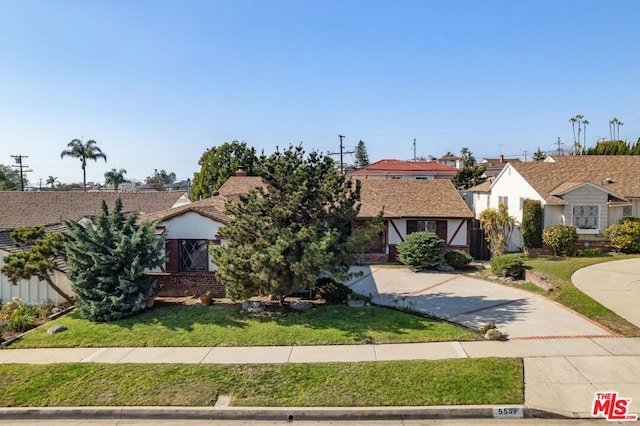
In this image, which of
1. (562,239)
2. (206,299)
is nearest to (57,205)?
(206,299)

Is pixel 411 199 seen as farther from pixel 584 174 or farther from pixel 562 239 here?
pixel 584 174

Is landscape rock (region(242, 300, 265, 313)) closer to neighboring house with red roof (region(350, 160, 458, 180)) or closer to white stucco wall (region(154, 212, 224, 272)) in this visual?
white stucco wall (region(154, 212, 224, 272))

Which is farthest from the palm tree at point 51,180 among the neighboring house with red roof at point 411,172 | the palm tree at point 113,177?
the neighboring house with red roof at point 411,172

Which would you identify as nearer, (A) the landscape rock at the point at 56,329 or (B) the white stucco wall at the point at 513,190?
(A) the landscape rock at the point at 56,329

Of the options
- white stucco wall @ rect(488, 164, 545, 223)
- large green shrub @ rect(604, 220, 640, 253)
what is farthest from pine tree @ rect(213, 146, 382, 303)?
large green shrub @ rect(604, 220, 640, 253)

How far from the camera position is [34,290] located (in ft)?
47.8

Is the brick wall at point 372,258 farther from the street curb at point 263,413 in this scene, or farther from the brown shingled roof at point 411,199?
the street curb at point 263,413

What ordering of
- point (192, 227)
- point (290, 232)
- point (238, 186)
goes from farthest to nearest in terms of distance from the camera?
1. point (238, 186)
2. point (192, 227)
3. point (290, 232)

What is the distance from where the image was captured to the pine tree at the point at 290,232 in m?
11.8

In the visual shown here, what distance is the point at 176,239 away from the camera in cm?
1552

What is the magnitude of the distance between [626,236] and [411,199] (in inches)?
409

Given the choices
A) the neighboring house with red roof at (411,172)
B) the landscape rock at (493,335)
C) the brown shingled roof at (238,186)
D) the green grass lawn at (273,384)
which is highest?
the neighboring house with red roof at (411,172)

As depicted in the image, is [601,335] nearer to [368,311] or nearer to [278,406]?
[368,311]

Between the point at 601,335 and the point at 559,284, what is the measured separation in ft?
14.8
